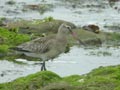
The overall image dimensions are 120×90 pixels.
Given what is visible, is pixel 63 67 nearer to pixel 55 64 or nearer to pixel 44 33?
pixel 55 64

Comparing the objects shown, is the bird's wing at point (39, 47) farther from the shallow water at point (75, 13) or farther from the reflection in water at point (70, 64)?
the shallow water at point (75, 13)

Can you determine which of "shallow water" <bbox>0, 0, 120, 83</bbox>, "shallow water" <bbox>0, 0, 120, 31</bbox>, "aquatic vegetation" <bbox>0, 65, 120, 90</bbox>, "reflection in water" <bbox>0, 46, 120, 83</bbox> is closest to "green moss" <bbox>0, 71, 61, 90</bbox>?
"aquatic vegetation" <bbox>0, 65, 120, 90</bbox>

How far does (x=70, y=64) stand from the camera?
1549 cm

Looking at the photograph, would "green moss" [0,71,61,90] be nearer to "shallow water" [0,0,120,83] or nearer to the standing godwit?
"shallow water" [0,0,120,83]

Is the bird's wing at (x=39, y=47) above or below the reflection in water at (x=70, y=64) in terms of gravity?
above

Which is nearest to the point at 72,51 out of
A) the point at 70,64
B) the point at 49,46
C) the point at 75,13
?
the point at 70,64

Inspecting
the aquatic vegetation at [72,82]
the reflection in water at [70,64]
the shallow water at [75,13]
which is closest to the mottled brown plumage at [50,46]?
the reflection in water at [70,64]

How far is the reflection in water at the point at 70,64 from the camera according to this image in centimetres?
1410

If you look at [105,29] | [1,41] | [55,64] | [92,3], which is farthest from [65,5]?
[55,64]

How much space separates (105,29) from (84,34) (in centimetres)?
317

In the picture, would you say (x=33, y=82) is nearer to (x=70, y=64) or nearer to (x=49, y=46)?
(x=49, y=46)

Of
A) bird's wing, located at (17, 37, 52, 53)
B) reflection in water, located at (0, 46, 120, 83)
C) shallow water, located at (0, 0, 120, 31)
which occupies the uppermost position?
bird's wing, located at (17, 37, 52, 53)

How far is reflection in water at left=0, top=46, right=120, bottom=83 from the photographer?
46.3ft

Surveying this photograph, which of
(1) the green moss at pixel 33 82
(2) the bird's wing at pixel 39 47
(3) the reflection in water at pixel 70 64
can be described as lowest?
(3) the reflection in water at pixel 70 64
